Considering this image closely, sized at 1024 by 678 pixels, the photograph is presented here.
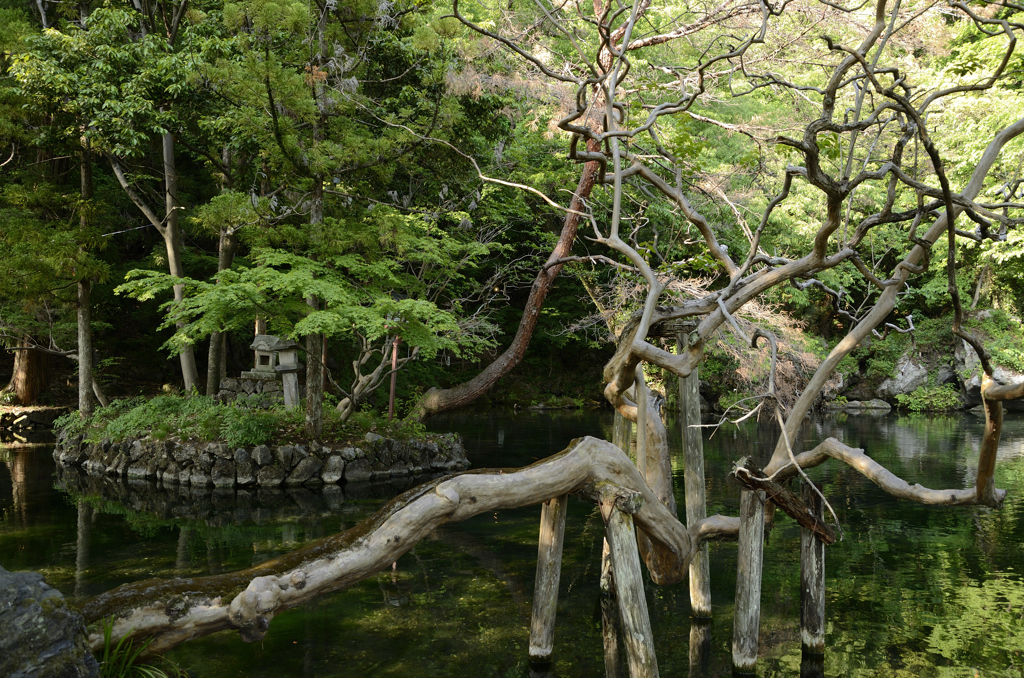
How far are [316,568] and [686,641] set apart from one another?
11.5 feet

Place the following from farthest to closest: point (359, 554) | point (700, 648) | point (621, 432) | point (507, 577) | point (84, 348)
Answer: point (84, 348) → point (621, 432) → point (507, 577) → point (700, 648) → point (359, 554)

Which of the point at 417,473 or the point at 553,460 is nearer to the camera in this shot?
the point at 553,460

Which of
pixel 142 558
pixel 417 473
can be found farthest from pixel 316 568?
pixel 417 473

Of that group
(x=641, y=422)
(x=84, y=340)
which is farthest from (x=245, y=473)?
(x=641, y=422)

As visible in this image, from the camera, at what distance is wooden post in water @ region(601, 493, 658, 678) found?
4.85 metres

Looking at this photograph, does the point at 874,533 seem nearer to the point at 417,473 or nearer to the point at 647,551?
the point at 647,551

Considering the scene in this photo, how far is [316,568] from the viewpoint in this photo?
4367mm

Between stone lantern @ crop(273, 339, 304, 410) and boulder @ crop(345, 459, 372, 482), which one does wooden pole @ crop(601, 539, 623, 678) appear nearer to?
boulder @ crop(345, 459, 372, 482)

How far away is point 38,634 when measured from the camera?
3.42 metres

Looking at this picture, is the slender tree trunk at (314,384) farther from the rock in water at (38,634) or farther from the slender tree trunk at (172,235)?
the rock in water at (38,634)

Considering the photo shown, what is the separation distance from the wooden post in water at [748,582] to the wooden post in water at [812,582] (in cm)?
41

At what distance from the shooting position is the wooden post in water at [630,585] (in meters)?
4.85

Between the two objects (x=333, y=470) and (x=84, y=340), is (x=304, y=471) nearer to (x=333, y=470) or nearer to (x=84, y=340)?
(x=333, y=470)

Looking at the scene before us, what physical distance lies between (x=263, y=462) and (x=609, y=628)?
836 centimetres
